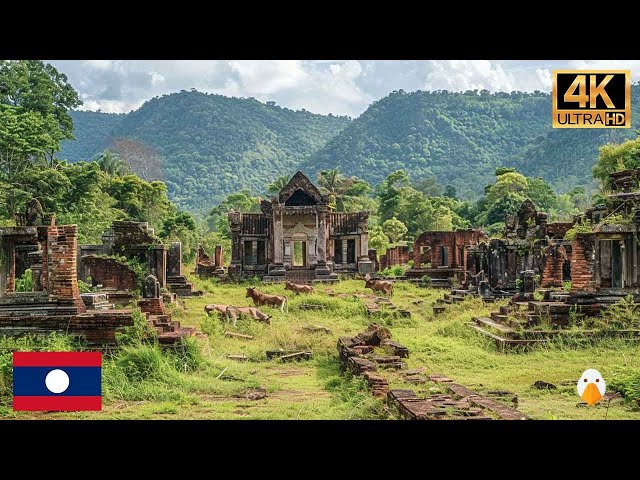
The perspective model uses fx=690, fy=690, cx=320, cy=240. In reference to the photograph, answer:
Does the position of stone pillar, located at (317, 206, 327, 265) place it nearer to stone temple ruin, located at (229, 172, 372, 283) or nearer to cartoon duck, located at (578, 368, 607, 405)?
stone temple ruin, located at (229, 172, 372, 283)

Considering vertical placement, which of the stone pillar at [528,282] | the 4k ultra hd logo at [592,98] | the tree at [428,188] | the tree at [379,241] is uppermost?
the tree at [428,188]

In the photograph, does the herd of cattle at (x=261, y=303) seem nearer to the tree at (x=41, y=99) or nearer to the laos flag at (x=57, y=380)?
the tree at (x=41, y=99)

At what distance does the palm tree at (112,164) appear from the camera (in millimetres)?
19531

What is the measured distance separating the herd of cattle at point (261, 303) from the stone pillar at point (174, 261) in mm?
3177

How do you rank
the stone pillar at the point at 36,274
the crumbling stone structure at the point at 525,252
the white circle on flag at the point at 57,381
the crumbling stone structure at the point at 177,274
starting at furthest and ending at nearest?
the crumbling stone structure at the point at 177,274, the crumbling stone structure at the point at 525,252, the stone pillar at the point at 36,274, the white circle on flag at the point at 57,381

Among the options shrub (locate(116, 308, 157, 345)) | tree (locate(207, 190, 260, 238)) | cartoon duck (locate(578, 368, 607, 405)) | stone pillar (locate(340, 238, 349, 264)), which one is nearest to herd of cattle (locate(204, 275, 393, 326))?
shrub (locate(116, 308, 157, 345))

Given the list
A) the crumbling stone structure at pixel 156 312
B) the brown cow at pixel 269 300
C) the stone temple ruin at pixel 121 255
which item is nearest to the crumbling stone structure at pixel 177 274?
the stone temple ruin at pixel 121 255

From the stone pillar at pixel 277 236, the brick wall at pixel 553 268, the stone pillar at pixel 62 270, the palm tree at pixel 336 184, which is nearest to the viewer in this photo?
the stone pillar at pixel 62 270

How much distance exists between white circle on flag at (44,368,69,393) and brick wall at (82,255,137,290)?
10211 millimetres

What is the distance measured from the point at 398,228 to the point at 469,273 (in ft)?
55.9

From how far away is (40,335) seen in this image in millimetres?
9242

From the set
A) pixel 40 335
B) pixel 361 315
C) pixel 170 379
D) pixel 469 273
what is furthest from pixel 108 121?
pixel 469 273

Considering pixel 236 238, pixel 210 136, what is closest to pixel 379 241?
pixel 236 238

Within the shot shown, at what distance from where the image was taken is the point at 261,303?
18.1 meters
